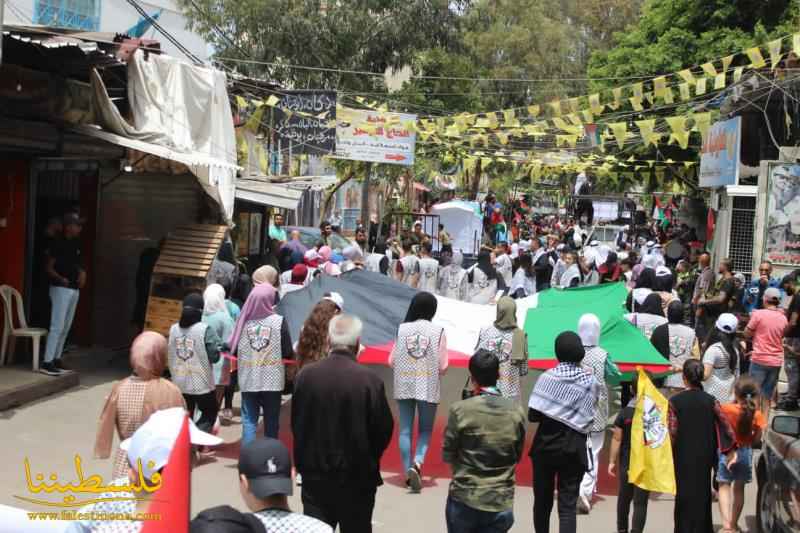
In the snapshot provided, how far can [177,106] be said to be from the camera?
14.4m

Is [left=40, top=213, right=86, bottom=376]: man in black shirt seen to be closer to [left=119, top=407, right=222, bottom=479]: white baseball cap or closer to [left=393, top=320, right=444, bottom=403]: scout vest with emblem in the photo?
[left=393, top=320, right=444, bottom=403]: scout vest with emblem

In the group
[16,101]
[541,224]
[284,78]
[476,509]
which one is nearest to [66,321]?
[16,101]

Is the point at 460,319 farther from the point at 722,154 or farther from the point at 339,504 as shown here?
the point at 722,154

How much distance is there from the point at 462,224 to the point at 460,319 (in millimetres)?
20109

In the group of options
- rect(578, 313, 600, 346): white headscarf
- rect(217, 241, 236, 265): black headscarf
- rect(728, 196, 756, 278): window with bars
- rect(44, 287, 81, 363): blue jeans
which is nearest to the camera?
rect(578, 313, 600, 346): white headscarf

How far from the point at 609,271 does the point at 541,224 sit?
31061 millimetres

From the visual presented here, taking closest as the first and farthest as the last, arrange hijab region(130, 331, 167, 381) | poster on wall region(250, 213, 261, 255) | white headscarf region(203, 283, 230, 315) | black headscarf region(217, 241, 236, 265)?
hijab region(130, 331, 167, 381) → white headscarf region(203, 283, 230, 315) → black headscarf region(217, 241, 236, 265) → poster on wall region(250, 213, 261, 255)

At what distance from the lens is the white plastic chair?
1196 cm

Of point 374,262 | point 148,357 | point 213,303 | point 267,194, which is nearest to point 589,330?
point 213,303

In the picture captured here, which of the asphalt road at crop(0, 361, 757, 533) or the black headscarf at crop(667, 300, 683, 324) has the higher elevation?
the black headscarf at crop(667, 300, 683, 324)

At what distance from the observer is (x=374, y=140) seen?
78.2 feet

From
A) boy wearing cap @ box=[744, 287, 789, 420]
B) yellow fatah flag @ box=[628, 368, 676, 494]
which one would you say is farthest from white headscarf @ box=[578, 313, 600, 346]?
boy wearing cap @ box=[744, 287, 789, 420]

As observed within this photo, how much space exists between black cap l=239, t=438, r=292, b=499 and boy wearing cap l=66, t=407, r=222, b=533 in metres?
0.33

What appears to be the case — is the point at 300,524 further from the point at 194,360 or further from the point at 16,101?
the point at 16,101
